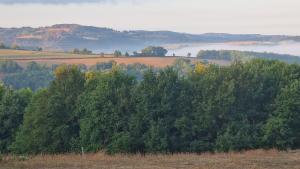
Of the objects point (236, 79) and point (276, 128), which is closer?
point (276, 128)

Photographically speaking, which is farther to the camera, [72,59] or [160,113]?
[72,59]

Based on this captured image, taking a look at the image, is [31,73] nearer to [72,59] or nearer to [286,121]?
[72,59]

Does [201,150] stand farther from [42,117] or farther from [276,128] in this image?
[42,117]

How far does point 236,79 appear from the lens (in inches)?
2338

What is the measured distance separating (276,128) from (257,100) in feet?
17.4

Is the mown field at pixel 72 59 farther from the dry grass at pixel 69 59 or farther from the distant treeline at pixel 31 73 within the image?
the distant treeline at pixel 31 73

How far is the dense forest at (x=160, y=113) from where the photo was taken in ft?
176

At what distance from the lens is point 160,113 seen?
56.1 metres

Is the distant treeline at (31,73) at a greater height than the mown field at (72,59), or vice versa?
the mown field at (72,59)

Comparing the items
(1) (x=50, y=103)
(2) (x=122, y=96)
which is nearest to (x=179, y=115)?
(2) (x=122, y=96)

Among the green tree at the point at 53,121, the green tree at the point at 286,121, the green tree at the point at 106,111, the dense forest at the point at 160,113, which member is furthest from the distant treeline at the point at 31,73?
the green tree at the point at 286,121

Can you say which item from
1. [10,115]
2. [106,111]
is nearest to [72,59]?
[10,115]

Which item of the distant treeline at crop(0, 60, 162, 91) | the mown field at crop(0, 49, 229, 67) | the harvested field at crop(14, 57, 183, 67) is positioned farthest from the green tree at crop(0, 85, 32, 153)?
the harvested field at crop(14, 57, 183, 67)

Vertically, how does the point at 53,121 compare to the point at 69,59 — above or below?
below
